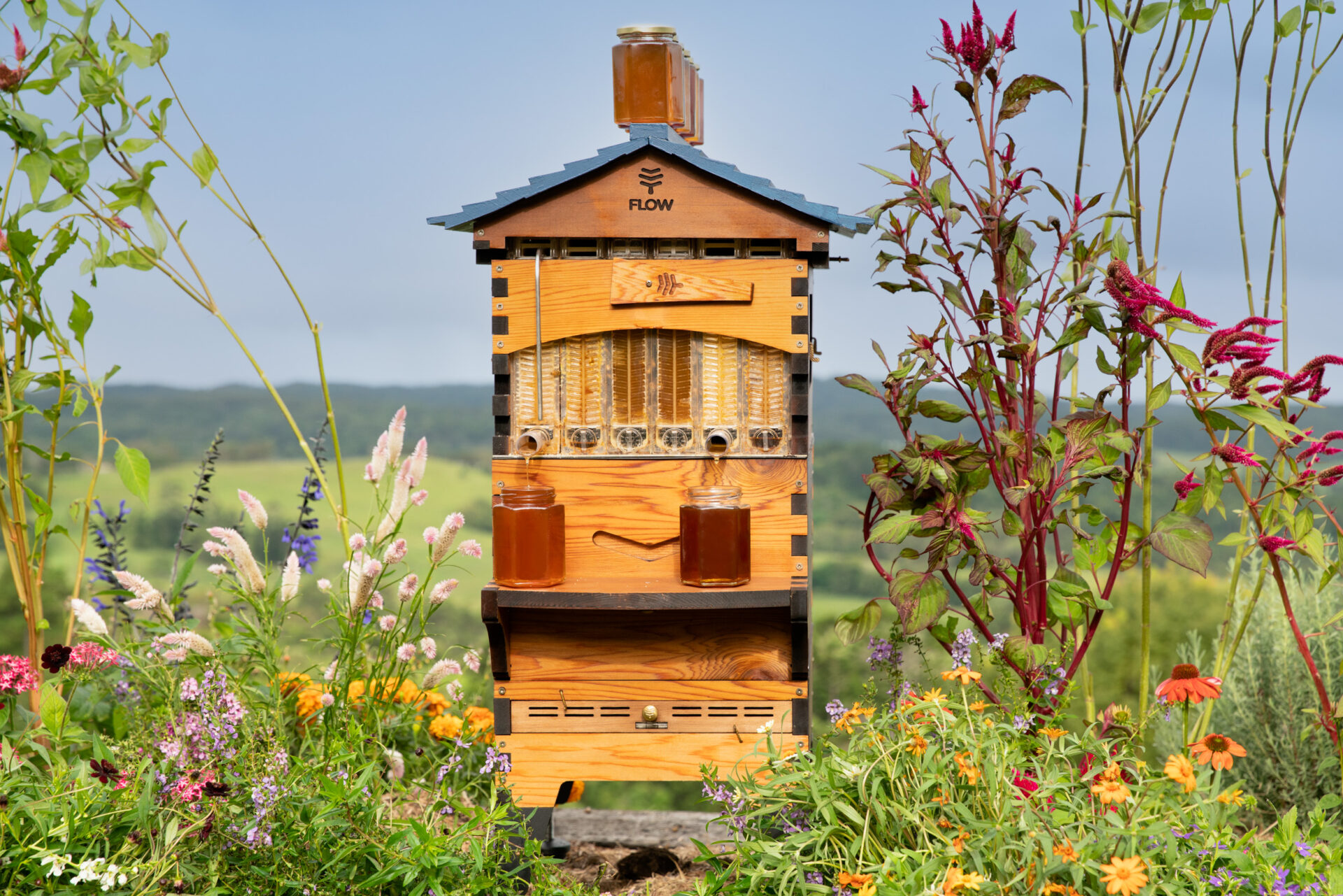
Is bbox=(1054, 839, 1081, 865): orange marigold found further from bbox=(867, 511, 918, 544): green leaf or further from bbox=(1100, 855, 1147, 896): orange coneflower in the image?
bbox=(867, 511, 918, 544): green leaf

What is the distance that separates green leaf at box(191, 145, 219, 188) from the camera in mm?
3461

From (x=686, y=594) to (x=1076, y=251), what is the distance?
137cm

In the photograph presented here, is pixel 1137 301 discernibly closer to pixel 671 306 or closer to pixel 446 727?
pixel 671 306

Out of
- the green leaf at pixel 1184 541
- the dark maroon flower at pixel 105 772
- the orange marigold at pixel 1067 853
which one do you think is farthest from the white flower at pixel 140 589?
the green leaf at pixel 1184 541

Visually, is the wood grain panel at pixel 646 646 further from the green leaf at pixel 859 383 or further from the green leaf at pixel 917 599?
the green leaf at pixel 859 383

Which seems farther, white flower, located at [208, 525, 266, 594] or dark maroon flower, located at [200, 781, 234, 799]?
white flower, located at [208, 525, 266, 594]

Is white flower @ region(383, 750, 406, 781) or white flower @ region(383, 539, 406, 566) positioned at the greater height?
white flower @ region(383, 539, 406, 566)

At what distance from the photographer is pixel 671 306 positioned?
9.70ft

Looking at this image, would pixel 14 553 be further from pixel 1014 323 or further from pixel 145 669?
pixel 1014 323

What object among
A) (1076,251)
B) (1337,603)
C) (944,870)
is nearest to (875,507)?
(1076,251)

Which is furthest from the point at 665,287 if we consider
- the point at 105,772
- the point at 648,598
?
the point at 105,772

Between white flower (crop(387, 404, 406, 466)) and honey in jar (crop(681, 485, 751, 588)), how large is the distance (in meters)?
0.89

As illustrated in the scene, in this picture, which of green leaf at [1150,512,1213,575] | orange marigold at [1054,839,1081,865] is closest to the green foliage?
orange marigold at [1054,839,1081,865]

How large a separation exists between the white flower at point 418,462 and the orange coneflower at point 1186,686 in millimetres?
1995
